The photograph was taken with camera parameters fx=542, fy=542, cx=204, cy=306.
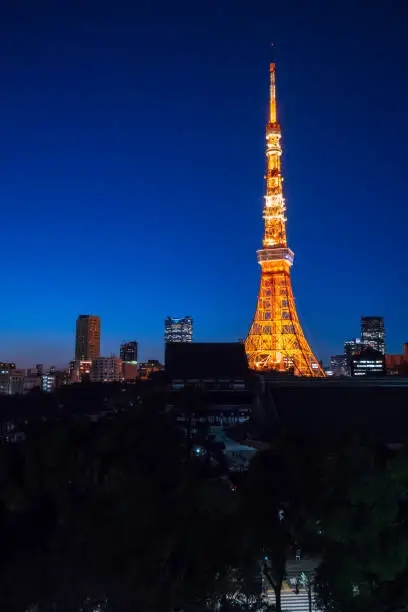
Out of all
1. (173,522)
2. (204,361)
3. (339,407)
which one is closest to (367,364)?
(204,361)

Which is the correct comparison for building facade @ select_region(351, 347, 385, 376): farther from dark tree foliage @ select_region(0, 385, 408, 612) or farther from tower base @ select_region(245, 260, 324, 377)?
dark tree foliage @ select_region(0, 385, 408, 612)

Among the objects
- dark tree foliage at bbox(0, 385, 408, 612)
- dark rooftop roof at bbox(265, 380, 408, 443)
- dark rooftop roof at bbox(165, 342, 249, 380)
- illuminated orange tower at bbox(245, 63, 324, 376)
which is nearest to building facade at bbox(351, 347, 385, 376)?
illuminated orange tower at bbox(245, 63, 324, 376)

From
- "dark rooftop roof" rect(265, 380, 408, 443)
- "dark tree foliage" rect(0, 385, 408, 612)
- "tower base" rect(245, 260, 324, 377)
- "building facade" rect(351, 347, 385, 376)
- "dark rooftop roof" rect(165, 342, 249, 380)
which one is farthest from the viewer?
"building facade" rect(351, 347, 385, 376)

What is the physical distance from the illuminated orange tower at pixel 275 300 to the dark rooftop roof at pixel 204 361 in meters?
21.5

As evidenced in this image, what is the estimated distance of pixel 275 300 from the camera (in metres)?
55.0

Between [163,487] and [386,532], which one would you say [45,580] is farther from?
[386,532]

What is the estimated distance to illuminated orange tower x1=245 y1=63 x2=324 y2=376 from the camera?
5256 cm

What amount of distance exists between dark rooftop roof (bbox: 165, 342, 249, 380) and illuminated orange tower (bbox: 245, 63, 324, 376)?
70.7 feet

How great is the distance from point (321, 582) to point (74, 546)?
3.83 m

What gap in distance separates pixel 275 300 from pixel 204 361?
88.8 feet

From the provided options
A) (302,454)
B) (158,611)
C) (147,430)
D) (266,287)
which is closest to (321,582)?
(302,454)

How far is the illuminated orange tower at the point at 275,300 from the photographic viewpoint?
52.6 metres

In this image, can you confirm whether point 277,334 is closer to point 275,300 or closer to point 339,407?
point 275,300

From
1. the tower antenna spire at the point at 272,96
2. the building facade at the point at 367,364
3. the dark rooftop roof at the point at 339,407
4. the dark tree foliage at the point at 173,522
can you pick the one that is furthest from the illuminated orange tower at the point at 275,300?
the building facade at the point at 367,364
